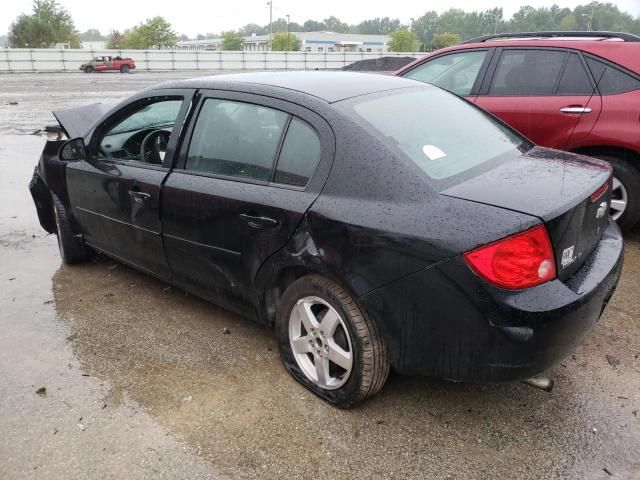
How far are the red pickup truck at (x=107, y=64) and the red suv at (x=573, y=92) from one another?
127 feet

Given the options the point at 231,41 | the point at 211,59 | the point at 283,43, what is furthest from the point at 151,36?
the point at 211,59

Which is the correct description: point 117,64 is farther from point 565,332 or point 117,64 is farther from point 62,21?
point 565,332

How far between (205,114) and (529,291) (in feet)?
6.87

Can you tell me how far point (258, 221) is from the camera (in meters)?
2.92

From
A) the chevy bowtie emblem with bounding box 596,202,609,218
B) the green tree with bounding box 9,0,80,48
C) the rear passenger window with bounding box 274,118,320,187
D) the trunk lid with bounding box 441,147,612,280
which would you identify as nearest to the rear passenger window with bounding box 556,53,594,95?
the trunk lid with bounding box 441,147,612,280

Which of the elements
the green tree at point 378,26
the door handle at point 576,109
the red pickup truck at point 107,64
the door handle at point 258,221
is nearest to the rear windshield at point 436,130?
the door handle at point 258,221

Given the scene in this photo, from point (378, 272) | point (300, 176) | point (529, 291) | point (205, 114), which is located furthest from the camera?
point (205, 114)

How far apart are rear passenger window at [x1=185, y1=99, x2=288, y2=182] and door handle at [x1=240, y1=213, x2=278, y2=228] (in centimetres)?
21

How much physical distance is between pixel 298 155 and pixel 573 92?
3098 mm

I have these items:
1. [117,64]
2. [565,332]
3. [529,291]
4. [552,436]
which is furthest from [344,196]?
[117,64]

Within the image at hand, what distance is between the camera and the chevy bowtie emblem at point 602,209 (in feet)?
9.13

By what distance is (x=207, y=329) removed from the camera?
3.71m

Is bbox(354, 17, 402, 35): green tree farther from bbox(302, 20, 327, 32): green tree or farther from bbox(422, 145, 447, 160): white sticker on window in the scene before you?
bbox(422, 145, 447, 160): white sticker on window

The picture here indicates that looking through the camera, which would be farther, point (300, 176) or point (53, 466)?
point (300, 176)
